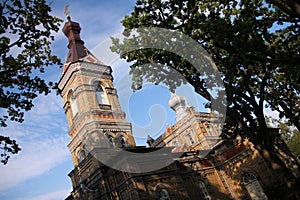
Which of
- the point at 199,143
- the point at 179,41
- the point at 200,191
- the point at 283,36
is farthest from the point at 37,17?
the point at 199,143

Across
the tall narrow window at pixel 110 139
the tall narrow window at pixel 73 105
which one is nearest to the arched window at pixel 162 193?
the tall narrow window at pixel 110 139

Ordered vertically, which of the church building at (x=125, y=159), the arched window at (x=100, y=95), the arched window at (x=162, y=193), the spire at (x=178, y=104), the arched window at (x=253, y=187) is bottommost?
the arched window at (x=253, y=187)

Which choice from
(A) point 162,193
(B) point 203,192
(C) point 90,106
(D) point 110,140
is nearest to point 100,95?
(C) point 90,106

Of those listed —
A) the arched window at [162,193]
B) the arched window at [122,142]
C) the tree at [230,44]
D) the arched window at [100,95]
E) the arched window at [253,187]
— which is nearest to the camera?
the tree at [230,44]

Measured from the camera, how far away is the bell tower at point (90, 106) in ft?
81.5

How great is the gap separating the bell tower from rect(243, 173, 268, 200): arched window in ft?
37.2

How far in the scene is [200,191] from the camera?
2278 cm

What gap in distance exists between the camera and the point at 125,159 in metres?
18.9

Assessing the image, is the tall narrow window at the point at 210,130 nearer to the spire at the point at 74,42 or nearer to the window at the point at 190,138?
the window at the point at 190,138

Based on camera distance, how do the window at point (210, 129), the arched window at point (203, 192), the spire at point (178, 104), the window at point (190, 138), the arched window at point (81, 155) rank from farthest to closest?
the spire at point (178, 104)
the window at point (190, 138)
the window at point (210, 129)
the arched window at point (81, 155)
the arched window at point (203, 192)

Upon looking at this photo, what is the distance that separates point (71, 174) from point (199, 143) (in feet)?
61.8

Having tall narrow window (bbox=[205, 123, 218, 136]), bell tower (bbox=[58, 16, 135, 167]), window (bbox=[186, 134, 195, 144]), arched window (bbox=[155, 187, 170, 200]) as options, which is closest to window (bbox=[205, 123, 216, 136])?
tall narrow window (bbox=[205, 123, 218, 136])

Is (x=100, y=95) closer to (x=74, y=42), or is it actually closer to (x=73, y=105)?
(x=73, y=105)

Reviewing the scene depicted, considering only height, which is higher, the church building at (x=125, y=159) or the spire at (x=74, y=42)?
the spire at (x=74, y=42)
